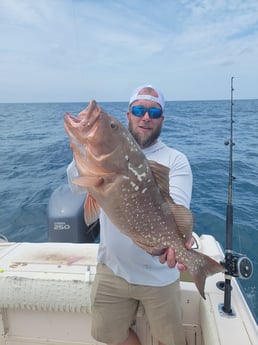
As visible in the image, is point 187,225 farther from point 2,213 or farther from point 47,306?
point 2,213

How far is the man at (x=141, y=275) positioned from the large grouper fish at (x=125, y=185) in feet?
1.15

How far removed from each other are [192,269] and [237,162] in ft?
38.4

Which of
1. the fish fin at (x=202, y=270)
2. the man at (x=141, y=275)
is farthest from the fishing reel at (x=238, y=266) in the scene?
the fish fin at (x=202, y=270)

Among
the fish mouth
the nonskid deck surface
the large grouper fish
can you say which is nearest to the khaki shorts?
the nonskid deck surface

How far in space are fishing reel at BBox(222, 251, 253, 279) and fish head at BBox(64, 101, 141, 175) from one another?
60.8 inches

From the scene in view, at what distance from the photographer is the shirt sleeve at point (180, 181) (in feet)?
7.93

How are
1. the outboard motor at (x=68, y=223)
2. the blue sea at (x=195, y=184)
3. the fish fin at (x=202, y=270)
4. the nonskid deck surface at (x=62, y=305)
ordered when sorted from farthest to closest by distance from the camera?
the blue sea at (x=195, y=184)
the outboard motor at (x=68, y=223)
the nonskid deck surface at (x=62, y=305)
the fish fin at (x=202, y=270)

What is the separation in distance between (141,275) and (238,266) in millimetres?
896

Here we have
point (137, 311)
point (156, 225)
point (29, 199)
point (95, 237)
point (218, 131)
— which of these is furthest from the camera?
point (218, 131)

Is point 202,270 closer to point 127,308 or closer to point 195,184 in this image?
point 127,308

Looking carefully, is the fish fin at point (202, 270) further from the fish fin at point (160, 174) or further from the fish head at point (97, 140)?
the fish head at point (97, 140)

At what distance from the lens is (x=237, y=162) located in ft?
43.2

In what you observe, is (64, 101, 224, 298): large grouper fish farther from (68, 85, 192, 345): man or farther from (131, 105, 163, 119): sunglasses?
(131, 105, 163, 119): sunglasses

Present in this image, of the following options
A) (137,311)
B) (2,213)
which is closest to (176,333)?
(137,311)
